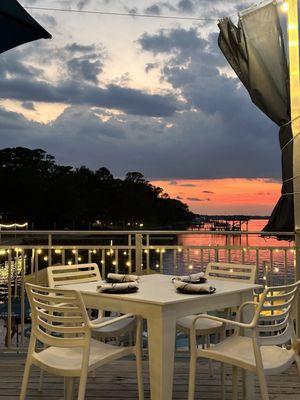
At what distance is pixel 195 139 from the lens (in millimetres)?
15188

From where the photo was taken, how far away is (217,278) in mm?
4133

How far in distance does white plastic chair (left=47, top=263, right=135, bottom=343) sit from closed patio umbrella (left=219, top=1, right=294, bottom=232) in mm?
1826

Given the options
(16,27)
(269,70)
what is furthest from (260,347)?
(269,70)

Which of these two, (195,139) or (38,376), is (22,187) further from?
(38,376)

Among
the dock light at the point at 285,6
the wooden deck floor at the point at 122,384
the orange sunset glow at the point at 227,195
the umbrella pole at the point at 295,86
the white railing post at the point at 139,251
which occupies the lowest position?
the wooden deck floor at the point at 122,384

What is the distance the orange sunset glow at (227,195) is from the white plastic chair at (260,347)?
2513 cm

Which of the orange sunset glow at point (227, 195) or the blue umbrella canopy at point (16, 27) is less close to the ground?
the orange sunset glow at point (227, 195)

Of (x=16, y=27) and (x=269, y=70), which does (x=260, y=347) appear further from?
(x=269, y=70)

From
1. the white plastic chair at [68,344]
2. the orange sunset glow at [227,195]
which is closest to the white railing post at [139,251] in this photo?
the white plastic chair at [68,344]

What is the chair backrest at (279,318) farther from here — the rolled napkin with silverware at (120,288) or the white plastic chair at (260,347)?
the rolled napkin with silverware at (120,288)

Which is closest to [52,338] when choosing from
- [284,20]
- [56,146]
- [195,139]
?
[284,20]

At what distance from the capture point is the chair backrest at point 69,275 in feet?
12.4

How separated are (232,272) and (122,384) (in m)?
1.21

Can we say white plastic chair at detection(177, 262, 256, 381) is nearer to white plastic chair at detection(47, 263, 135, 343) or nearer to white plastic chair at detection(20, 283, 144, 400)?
white plastic chair at detection(47, 263, 135, 343)
